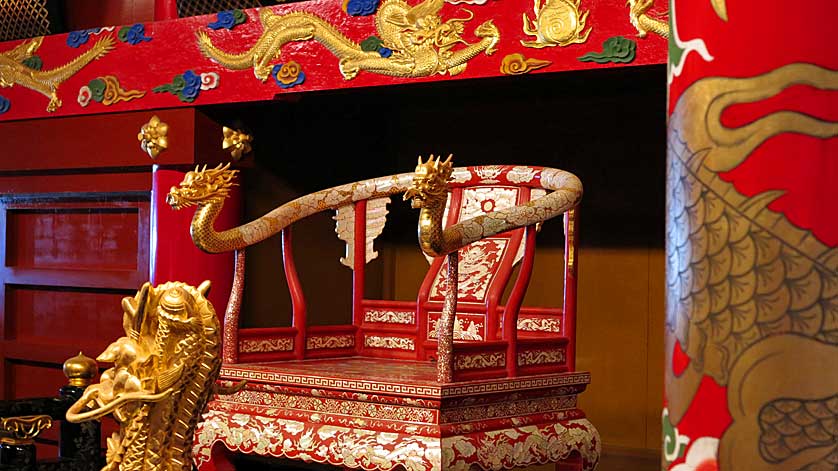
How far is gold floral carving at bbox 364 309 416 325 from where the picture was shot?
10.3 ft

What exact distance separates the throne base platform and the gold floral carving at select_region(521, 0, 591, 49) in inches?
32.5

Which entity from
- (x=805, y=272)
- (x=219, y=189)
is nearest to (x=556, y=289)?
(x=219, y=189)

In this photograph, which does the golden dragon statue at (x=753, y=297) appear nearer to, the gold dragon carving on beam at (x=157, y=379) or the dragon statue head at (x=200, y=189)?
the gold dragon carving on beam at (x=157, y=379)

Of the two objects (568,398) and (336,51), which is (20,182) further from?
(568,398)

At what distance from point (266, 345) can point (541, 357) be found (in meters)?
0.70

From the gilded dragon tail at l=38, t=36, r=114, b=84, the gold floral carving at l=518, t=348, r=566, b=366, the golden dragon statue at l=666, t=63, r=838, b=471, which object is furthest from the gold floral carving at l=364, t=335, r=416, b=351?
the golden dragon statue at l=666, t=63, r=838, b=471

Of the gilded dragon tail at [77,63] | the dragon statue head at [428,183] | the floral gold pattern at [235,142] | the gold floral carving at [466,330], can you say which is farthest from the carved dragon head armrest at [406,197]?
the gilded dragon tail at [77,63]

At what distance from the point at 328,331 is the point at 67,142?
1426 millimetres

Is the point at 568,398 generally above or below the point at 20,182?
below

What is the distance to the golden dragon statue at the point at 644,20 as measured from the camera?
2.73 m

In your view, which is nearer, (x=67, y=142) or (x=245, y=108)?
(x=245, y=108)

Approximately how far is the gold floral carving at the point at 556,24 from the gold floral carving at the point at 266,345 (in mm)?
972

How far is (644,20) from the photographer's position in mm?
2766

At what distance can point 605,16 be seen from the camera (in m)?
2.83
